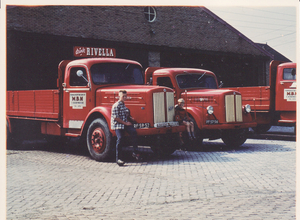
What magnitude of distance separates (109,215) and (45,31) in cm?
1263

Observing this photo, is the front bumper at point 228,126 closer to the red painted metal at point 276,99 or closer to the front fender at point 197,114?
the front fender at point 197,114

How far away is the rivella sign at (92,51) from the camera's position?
1720 centimetres

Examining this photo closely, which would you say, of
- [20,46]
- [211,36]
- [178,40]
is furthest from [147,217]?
[211,36]

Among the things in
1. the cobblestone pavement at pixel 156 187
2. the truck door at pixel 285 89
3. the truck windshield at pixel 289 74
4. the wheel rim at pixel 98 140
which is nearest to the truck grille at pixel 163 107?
the cobblestone pavement at pixel 156 187

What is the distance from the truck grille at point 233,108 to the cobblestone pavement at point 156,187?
1.14 meters

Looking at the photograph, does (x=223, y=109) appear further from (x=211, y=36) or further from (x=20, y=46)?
(x=211, y=36)

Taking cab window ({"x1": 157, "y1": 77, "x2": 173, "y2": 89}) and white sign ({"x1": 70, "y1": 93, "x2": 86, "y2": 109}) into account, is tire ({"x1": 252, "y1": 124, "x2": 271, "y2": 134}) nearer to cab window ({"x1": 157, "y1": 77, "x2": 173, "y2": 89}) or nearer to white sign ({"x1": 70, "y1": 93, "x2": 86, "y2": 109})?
cab window ({"x1": 157, "y1": 77, "x2": 173, "y2": 89})

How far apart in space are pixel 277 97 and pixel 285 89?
1.19ft

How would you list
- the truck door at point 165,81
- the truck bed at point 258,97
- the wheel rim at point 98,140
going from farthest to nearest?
1. the truck bed at point 258,97
2. the truck door at point 165,81
3. the wheel rim at point 98,140

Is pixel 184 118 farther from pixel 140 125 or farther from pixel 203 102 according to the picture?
pixel 140 125

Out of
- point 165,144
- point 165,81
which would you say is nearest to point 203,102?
point 165,81

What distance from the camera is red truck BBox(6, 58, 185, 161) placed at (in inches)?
354

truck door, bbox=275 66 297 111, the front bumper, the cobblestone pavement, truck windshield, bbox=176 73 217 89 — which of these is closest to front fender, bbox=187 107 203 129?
the front bumper

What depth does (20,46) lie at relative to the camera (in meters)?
15.3
